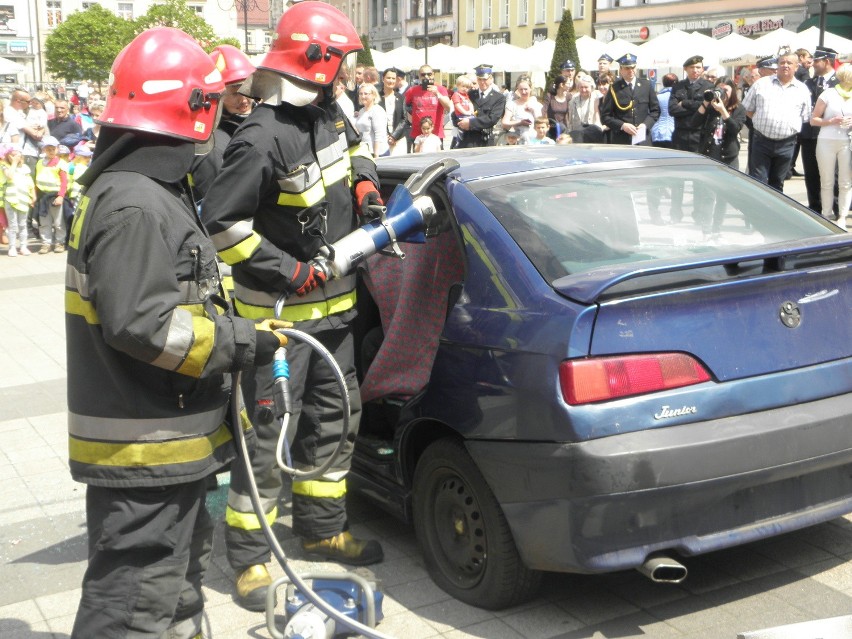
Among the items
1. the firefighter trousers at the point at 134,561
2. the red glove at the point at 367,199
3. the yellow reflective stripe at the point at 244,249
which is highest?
the red glove at the point at 367,199

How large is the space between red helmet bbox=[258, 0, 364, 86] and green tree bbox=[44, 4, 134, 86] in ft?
223

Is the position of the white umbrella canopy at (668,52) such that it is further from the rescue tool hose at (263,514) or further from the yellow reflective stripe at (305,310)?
the rescue tool hose at (263,514)

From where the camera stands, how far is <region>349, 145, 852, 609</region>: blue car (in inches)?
126

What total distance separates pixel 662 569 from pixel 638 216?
132 cm

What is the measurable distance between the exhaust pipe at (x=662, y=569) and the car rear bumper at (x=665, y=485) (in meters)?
0.03

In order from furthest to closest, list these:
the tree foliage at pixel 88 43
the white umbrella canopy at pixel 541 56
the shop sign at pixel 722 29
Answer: the tree foliage at pixel 88 43 → the shop sign at pixel 722 29 → the white umbrella canopy at pixel 541 56

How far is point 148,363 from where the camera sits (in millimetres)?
2629

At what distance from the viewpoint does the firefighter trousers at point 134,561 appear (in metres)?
2.69

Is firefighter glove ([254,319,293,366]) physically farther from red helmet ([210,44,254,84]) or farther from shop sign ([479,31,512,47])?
shop sign ([479,31,512,47])

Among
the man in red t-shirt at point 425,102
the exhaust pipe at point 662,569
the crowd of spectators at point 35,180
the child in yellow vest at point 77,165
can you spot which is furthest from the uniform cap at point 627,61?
the exhaust pipe at point 662,569

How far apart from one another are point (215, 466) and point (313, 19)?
1.78 m

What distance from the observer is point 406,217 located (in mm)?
3812

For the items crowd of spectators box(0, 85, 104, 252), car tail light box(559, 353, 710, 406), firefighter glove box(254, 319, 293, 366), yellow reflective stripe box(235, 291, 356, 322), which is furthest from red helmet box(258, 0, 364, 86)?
crowd of spectators box(0, 85, 104, 252)

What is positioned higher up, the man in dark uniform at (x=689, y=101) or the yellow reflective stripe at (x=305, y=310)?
the man in dark uniform at (x=689, y=101)
